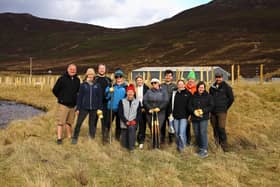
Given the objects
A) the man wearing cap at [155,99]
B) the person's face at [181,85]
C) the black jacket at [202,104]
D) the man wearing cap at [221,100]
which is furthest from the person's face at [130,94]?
the man wearing cap at [221,100]

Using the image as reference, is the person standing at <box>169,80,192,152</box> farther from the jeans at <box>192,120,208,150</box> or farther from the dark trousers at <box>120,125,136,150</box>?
the dark trousers at <box>120,125,136,150</box>

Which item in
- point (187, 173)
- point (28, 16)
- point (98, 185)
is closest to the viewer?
point (98, 185)

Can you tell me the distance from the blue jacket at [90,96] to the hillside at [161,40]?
57339mm

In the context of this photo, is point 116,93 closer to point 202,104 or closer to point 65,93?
point 65,93

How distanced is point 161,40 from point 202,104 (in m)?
101

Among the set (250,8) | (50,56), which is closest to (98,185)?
(50,56)

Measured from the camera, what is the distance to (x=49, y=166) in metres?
7.03

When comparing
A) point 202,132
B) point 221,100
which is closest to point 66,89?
point 202,132

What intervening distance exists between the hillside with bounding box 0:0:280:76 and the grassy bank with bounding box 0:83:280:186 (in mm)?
56771

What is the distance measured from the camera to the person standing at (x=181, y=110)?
8594 millimetres

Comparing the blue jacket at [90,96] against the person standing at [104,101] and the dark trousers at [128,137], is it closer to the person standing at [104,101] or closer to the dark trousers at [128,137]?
the person standing at [104,101]

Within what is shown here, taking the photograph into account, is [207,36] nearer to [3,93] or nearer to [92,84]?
[3,93]

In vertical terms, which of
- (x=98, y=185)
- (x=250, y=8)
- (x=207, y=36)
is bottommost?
(x=98, y=185)

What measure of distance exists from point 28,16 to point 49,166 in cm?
17289
